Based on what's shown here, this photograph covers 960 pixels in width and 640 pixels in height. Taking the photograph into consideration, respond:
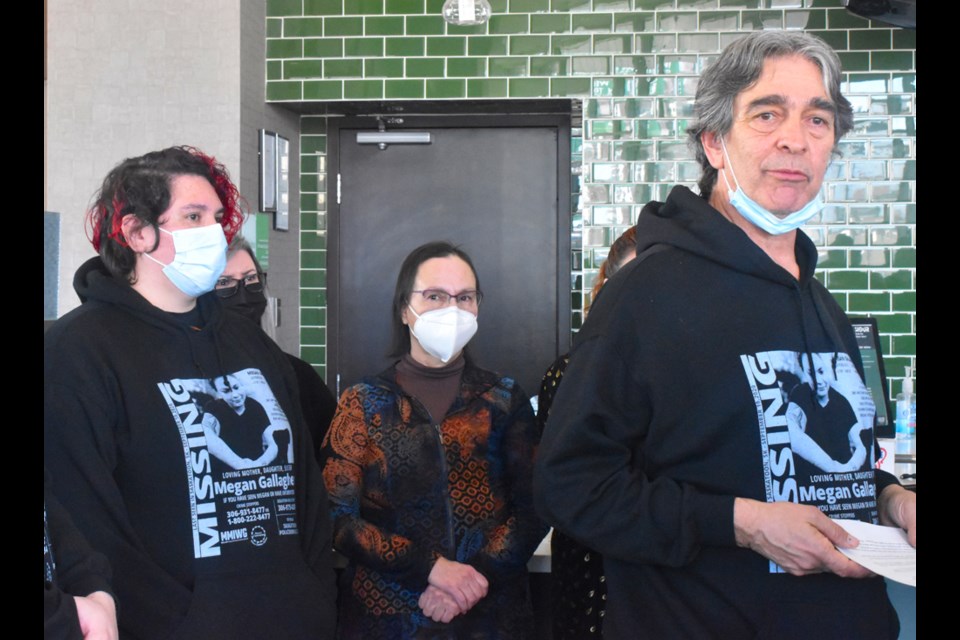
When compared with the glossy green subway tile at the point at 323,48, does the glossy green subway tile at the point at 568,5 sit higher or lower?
higher

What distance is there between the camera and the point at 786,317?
1.48 m

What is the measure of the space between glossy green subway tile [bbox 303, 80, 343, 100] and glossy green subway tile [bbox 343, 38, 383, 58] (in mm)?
146

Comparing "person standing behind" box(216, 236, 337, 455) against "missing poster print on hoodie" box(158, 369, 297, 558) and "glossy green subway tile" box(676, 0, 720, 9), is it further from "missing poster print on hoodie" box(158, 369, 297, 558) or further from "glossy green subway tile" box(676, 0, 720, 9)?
"glossy green subway tile" box(676, 0, 720, 9)

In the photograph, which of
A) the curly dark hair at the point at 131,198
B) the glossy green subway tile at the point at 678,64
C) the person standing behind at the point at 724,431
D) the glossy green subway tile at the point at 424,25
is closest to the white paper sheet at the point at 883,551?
the person standing behind at the point at 724,431

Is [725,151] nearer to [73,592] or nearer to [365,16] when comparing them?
[73,592]

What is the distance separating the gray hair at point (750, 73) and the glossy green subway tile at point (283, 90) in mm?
2963

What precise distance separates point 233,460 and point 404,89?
2596mm

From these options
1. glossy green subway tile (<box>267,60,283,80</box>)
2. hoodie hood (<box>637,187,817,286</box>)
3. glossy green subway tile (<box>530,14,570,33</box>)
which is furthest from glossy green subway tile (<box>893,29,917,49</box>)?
hoodie hood (<box>637,187,817,286</box>)

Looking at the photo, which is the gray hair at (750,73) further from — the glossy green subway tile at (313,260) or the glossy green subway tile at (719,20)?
the glossy green subway tile at (313,260)

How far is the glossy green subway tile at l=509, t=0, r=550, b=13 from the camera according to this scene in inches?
166

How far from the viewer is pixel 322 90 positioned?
429cm

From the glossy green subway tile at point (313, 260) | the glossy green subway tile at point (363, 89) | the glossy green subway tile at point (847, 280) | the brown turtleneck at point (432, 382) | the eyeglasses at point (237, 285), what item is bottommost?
the brown turtleneck at point (432, 382)

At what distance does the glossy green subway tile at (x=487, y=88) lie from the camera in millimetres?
4223

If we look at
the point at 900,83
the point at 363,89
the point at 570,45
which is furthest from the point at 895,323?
the point at 363,89
